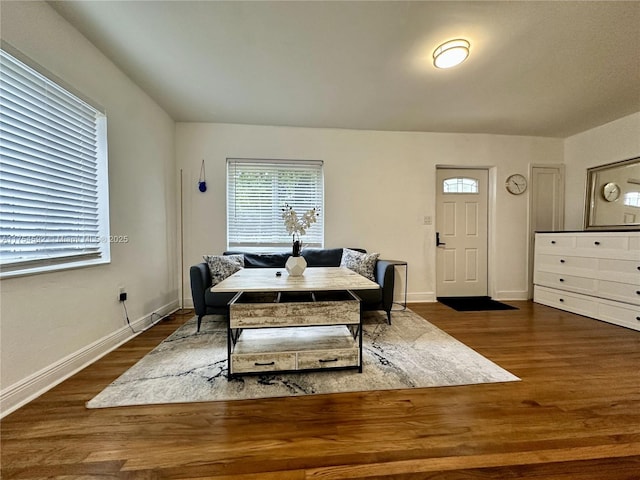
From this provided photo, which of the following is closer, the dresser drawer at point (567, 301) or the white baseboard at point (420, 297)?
the dresser drawer at point (567, 301)

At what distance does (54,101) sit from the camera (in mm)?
1761

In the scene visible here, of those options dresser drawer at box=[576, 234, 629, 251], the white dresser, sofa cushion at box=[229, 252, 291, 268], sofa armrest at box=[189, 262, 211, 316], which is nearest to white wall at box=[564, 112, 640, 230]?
the white dresser

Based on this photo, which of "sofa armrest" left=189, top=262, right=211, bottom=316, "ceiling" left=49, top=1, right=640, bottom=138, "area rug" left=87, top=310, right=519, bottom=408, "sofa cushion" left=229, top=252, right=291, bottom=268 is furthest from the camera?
"sofa cushion" left=229, top=252, right=291, bottom=268

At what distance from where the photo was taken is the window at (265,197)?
3.57 m

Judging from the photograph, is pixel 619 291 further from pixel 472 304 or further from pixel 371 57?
pixel 371 57

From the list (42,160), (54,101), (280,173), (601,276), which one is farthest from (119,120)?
(601,276)

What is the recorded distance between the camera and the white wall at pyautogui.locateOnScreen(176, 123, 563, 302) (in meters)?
3.52

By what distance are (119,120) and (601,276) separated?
520cm

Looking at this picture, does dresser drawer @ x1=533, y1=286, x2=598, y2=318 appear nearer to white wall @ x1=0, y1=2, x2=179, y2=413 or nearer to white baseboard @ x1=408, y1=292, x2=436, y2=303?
white baseboard @ x1=408, y1=292, x2=436, y2=303

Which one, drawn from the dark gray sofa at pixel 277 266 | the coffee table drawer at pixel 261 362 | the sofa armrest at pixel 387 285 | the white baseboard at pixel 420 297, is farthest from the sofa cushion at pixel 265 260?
the white baseboard at pixel 420 297

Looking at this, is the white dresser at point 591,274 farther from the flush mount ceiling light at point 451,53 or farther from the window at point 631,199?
the flush mount ceiling light at point 451,53

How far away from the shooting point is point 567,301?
3.26 metres

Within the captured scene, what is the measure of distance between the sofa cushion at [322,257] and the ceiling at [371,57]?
1.70m

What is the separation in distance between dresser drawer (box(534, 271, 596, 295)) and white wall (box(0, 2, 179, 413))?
4927mm
